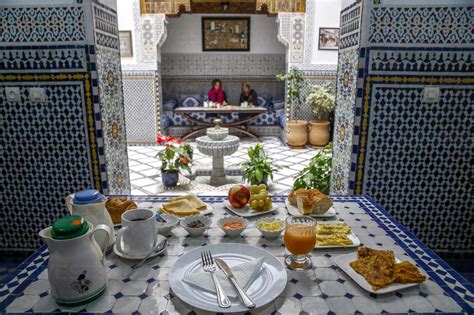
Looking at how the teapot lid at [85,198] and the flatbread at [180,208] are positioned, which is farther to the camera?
the flatbread at [180,208]

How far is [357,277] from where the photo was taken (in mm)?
1059

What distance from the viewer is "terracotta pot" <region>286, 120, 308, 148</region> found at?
23.5 feet

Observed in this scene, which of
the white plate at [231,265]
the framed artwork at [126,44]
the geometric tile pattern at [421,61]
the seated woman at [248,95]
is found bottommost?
the white plate at [231,265]

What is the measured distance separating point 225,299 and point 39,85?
6.72ft

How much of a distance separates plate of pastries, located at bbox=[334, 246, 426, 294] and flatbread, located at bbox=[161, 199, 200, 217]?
2.15 ft

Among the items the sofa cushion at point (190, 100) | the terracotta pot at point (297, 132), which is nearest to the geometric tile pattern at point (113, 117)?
the terracotta pot at point (297, 132)

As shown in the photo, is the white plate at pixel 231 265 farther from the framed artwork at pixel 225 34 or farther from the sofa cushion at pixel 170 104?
the framed artwork at pixel 225 34

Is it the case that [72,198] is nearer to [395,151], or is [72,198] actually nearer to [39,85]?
[39,85]

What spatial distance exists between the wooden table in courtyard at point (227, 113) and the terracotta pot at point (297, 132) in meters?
0.83

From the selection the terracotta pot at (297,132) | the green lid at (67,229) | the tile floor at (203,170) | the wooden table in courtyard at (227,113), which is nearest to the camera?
the green lid at (67,229)

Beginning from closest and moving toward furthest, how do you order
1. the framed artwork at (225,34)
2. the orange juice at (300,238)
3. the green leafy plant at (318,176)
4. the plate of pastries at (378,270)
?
the plate of pastries at (378,270) → the orange juice at (300,238) → the green leafy plant at (318,176) → the framed artwork at (225,34)

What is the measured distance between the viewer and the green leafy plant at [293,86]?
23.8 ft

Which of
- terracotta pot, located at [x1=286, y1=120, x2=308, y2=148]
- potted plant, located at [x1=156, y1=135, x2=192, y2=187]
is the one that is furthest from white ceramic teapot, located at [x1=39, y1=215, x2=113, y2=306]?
terracotta pot, located at [x1=286, y1=120, x2=308, y2=148]

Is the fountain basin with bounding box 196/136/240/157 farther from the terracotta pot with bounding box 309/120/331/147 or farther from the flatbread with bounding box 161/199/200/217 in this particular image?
the flatbread with bounding box 161/199/200/217
